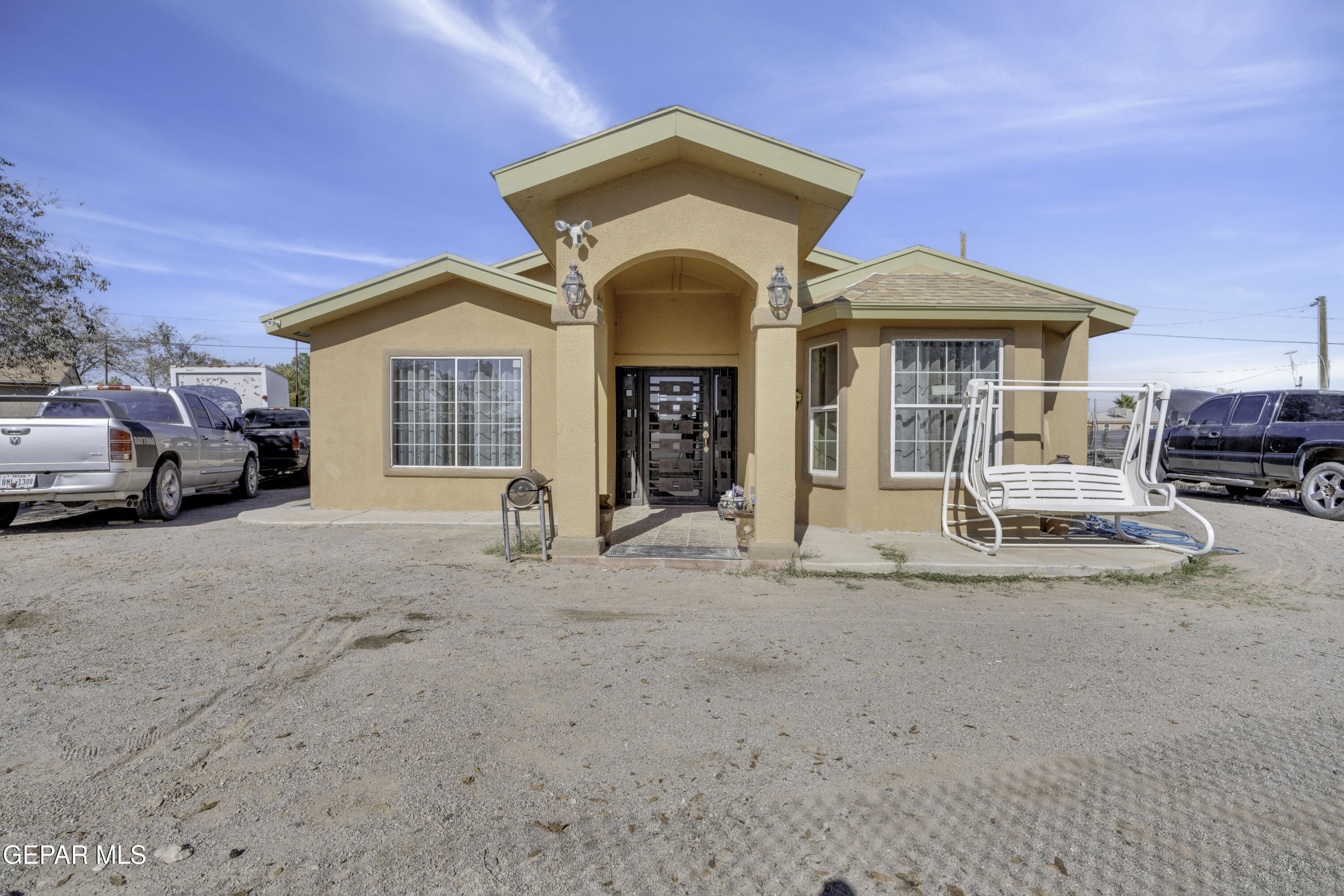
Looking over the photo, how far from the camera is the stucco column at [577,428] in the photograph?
22.3 ft

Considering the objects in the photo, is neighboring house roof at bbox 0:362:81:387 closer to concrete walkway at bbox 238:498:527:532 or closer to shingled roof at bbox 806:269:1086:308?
concrete walkway at bbox 238:498:527:532

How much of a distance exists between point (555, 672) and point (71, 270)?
18.8 metres

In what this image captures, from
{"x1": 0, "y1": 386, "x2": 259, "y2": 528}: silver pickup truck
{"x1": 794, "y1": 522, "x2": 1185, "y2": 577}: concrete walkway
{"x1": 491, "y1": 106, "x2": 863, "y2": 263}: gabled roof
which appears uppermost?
{"x1": 491, "y1": 106, "x2": 863, "y2": 263}: gabled roof

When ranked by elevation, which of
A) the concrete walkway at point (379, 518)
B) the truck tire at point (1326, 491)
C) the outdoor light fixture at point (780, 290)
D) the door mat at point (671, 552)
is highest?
the outdoor light fixture at point (780, 290)

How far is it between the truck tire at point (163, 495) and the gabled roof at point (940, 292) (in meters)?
8.76

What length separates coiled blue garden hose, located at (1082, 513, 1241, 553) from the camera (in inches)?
305

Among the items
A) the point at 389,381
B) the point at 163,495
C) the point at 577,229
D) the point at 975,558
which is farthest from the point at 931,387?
the point at 163,495

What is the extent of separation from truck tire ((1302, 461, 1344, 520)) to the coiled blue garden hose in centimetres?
277

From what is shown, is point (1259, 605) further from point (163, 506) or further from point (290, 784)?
point (163, 506)

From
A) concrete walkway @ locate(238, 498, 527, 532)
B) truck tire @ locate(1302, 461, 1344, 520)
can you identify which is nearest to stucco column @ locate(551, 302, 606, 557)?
concrete walkway @ locate(238, 498, 527, 532)

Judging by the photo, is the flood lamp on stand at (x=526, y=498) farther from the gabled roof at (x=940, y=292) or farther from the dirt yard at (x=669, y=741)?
the gabled roof at (x=940, y=292)

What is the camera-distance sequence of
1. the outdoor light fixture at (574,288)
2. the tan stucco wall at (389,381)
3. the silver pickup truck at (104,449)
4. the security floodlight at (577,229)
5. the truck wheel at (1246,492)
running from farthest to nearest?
the truck wheel at (1246,492) < the tan stucco wall at (389,381) < the silver pickup truck at (104,449) < the security floodlight at (577,229) < the outdoor light fixture at (574,288)

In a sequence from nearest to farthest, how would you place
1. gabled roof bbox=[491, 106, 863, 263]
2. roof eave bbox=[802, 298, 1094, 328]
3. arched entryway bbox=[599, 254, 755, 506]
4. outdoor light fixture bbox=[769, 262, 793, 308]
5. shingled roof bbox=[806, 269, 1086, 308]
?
gabled roof bbox=[491, 106, 863, 263] < outdoor light fixture bbox=[769, 262, 793, 308] < roof eave bbox=[802, 298, 1094, 328] < shingled roof bbox=[806, 269, 1086, 308] < arched entryway bbox=[599, 254, 755, 506]

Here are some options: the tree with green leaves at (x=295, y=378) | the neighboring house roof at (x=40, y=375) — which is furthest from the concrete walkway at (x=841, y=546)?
the tree with green leaves at (x=295, y=378)
